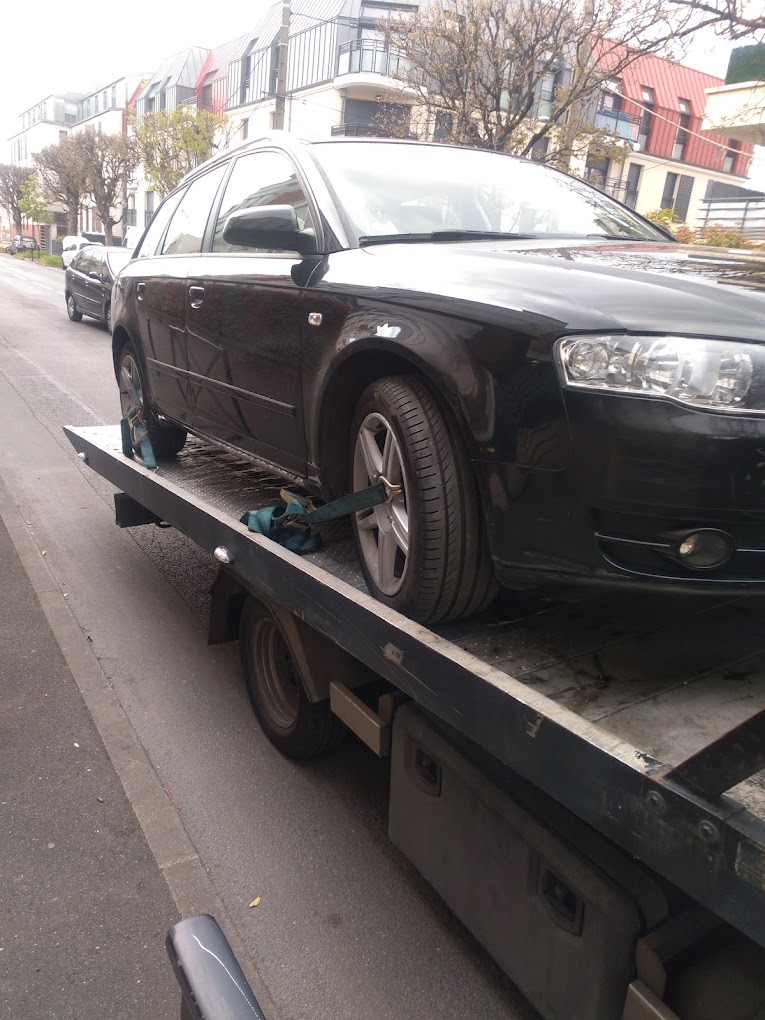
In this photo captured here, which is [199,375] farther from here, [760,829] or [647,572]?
[760,829]

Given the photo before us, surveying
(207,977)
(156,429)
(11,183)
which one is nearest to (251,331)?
(156,429)

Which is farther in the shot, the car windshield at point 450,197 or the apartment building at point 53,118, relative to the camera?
the apartment building at point 53,118

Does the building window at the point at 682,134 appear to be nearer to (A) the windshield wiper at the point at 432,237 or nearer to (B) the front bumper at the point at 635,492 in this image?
(A) the windshield wiper at the point at 432,237

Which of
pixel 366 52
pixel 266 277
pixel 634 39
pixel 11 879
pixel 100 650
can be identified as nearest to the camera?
pixel 11 879

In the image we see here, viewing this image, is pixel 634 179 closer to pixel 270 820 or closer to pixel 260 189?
pixel 260 189

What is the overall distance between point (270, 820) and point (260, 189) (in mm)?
2664

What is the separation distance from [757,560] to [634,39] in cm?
1485

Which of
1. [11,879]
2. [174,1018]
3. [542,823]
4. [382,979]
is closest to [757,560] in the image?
[542,823]

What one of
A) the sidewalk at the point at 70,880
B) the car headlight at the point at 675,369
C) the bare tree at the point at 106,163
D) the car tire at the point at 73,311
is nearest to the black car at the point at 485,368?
the car headlight at the point at 675,369

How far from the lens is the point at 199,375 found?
4.10m

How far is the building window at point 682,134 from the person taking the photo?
4300cm

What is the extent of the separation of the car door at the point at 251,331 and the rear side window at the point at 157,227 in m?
1.04

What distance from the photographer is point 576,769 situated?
5.92 feet

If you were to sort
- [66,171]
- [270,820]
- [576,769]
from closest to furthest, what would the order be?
[576,769]
[270,820]
[66,171]
